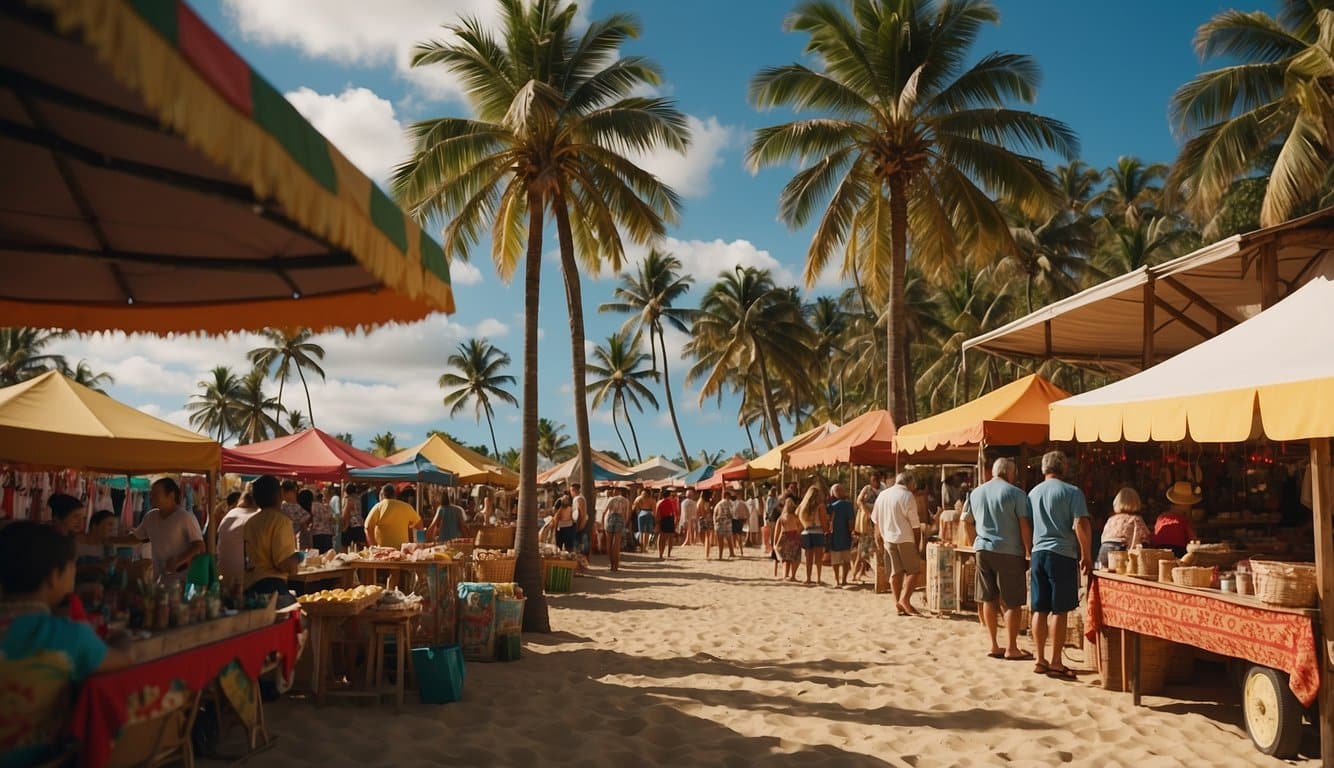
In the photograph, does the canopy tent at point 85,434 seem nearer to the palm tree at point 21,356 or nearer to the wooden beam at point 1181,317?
the wooden beam at point 1181,317

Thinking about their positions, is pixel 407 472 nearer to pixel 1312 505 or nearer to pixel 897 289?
pixel 897 289

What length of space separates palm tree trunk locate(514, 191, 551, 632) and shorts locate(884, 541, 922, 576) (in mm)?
4361

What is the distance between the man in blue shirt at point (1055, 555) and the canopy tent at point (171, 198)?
5.38 meters

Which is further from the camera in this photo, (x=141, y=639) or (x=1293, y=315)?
(x=1293, y=315)

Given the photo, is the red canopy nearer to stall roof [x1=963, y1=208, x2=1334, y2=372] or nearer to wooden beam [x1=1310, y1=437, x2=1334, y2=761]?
stall roof [x1=963, y1=208, x2=1334, y2=372]

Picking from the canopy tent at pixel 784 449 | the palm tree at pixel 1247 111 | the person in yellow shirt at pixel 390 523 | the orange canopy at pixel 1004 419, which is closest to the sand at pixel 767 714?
the person in yellow shirt at pixel 390 523

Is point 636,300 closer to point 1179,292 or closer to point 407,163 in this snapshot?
point 407,163

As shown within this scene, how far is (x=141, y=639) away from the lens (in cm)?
388

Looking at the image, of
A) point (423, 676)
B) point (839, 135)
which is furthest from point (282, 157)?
point (839, 135)

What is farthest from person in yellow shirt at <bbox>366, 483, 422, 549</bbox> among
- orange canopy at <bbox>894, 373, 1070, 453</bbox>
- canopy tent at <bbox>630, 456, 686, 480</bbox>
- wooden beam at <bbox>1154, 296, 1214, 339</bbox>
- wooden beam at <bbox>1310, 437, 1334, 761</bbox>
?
canopy tent at <bbox>630, 456, 686, 480</bbox>

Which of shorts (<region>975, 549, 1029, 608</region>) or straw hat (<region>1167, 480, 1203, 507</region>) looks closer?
shorts (<region>975, 549, 1029, 608</region>)

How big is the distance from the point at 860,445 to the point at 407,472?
8411 mm

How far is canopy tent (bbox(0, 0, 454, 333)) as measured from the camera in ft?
7.55

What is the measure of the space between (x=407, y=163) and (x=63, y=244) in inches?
351
